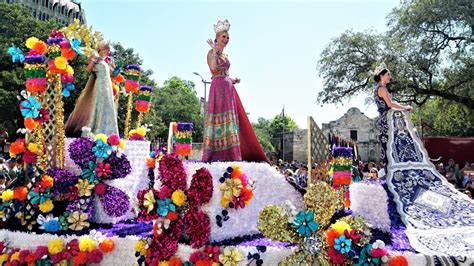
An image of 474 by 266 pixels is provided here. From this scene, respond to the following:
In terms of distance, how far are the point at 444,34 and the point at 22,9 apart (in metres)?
23.7

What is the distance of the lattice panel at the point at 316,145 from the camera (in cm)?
726

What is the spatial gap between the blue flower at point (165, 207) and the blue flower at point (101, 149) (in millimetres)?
1687

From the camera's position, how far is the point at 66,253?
5.86m

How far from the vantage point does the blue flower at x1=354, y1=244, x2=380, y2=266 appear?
463 cm

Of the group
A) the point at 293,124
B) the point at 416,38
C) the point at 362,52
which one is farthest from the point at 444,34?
the point at 293,124

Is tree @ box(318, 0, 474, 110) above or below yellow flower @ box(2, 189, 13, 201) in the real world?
above

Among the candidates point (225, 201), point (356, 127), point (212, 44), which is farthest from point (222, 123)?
point (356, 127)

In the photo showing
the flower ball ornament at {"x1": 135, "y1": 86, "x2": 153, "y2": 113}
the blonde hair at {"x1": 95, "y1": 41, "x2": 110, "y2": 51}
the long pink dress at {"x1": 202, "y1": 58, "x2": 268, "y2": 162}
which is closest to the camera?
the long pink dress at {"x1": 202, "y1": 58, "x2": 268, "y2": 162}

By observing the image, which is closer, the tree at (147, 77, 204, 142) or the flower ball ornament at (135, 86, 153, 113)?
the flower ball ornament at (135, 86, 153, 113)

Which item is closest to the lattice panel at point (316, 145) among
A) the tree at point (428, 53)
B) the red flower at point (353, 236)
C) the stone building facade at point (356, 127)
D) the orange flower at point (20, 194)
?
the red flower at point (353, 236)

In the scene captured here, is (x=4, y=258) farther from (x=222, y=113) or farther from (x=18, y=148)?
(x=222, y=113)

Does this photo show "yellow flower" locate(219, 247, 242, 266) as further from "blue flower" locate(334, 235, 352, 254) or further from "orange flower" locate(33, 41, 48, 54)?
"orange flower" locate(33, 41, 48, 54)

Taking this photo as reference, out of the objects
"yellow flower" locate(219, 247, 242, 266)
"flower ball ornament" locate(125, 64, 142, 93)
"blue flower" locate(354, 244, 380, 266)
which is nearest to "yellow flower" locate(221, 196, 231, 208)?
"yellow flower" locate(219, 247, 242, 266)

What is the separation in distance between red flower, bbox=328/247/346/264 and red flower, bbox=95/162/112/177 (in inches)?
141
